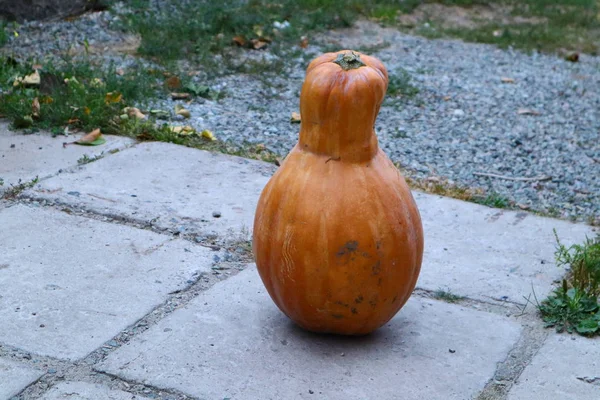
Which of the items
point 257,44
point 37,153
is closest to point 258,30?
point 257,44

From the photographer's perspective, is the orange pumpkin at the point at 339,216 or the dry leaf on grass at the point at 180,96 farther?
the dry leaf on grass at the point at 180,96

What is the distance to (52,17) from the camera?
24.1 feet

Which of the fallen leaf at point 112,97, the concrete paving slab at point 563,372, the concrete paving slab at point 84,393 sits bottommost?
the concrete paving slab at point 84,393

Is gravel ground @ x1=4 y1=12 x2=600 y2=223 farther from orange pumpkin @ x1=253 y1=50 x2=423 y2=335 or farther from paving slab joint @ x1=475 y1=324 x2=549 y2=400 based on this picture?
orange pumpkin @ x1=253 y1=50 x2=423 y2=335

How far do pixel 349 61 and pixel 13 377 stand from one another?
4.61 ft

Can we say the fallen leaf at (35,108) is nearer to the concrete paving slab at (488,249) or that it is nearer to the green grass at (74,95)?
the green grass at (74,95)

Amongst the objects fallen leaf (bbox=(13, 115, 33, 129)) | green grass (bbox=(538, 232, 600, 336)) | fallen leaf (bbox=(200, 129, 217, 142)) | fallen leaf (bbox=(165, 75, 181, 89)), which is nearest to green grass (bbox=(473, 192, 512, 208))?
green grass (bbox=(538, 232, 600, 336))

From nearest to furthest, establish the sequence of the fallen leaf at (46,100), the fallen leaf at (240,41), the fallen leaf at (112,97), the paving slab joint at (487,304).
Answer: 1. the paving slab joint at (487,304)
2. the fallen leaf at (46,100)
3. the fallen leaf at (112,97)
4. the fallen leaf at (240,41)

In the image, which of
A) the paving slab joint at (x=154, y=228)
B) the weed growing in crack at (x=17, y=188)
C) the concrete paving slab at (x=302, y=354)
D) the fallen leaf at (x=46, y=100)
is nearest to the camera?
the concrete paving slab at (x=302, y=354)

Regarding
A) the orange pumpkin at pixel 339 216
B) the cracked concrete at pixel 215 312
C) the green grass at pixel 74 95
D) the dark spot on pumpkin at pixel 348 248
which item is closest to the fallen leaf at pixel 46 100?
the green grass at pixel 74 95

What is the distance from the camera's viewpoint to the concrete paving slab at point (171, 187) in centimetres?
387

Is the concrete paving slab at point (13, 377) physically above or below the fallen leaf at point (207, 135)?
above

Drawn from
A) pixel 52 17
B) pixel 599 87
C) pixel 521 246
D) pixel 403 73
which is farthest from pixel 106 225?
pixel 599 87

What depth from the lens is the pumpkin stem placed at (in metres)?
2.80
